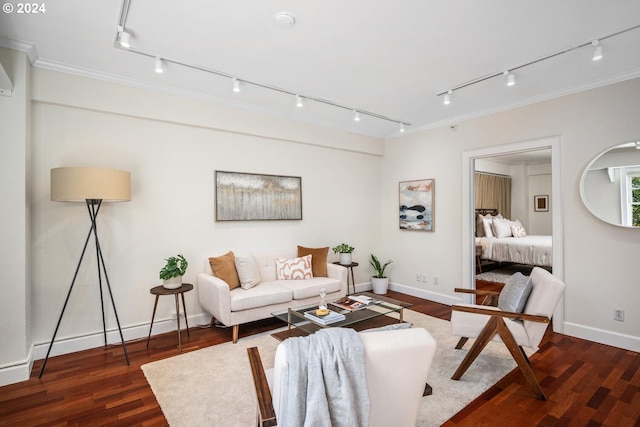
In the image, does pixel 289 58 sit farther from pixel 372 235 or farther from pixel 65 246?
pixel 372 235

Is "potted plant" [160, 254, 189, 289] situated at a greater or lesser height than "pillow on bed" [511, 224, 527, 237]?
lesser

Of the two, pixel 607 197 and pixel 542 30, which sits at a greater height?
pixel 542 30

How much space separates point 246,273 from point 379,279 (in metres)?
2.40

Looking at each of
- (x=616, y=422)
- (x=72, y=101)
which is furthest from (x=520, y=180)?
(x=72, y=101)

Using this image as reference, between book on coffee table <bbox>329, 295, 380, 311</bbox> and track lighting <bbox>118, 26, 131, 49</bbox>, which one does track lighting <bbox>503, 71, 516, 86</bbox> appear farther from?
track lighting <bbox>118, 26, 131, 49</bbox>

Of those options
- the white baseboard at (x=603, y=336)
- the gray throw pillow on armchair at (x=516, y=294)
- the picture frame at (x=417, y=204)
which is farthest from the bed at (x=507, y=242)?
the gray throw pillow on armchair at (x=516, y=294)

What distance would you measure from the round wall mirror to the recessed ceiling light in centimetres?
333

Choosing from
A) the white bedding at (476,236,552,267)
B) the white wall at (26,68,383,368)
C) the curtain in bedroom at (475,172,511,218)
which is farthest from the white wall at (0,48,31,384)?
the curtain in bedroom at (475,172,511,218)

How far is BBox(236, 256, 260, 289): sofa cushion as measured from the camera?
3717 millimetres

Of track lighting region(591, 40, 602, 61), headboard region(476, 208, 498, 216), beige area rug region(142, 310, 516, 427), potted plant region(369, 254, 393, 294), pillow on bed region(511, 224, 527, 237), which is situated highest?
track lighting region(591, 40, 602, 61)

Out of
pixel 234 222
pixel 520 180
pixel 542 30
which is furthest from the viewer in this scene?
pixel 520 180

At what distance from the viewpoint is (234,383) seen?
253cm

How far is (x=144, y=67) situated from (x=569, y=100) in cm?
441

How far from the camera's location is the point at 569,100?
3.56m
